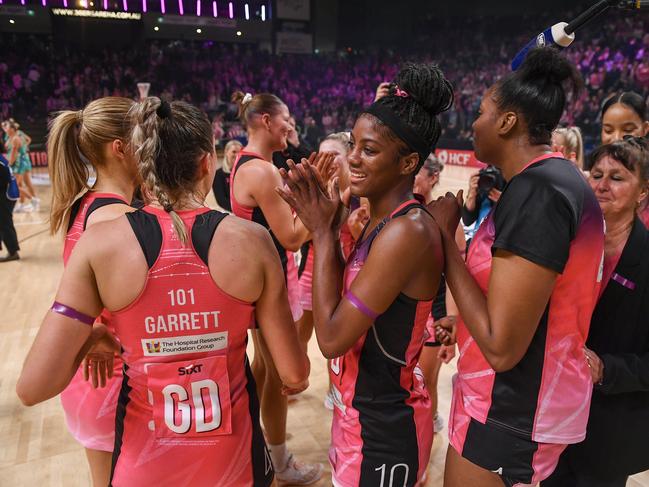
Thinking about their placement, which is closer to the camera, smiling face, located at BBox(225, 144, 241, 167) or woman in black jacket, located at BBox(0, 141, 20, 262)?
smiling face, located at BBox(225, 144, 241, 167)

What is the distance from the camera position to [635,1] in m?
1.70

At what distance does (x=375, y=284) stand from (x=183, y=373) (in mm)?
528

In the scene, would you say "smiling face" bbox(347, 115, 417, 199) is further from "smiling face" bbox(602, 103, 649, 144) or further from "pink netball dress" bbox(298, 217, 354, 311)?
"smiling face" bbox(602, 103, 649, 144)

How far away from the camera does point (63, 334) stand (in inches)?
45.4

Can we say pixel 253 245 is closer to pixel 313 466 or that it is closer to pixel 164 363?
pixel 164 363

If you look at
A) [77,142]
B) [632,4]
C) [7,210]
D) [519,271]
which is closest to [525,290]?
[519,271]

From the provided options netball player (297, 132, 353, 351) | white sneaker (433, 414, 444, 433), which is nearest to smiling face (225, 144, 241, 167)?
netball player (297, 132, 353, 351)

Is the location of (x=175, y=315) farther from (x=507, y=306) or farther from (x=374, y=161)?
(x=507, y=306)

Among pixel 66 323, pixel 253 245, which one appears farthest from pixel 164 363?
pixel 253 245

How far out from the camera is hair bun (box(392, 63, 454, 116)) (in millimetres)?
1362

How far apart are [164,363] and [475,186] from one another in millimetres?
2390

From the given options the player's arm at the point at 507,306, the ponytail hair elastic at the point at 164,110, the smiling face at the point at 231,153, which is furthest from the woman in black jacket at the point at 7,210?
the player's arm at the point at 507,306

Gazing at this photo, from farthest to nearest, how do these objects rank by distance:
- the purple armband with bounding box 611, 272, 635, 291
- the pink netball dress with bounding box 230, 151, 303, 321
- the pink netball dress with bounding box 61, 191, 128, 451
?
the pink netball dress with bounding box 230, 151, 303, 321, the pink netball dress with bounding box 61, 191, 128, 451, the purple armband with bounding box 611, 272, 635, 291

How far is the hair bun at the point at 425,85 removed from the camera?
1362 millimetres
